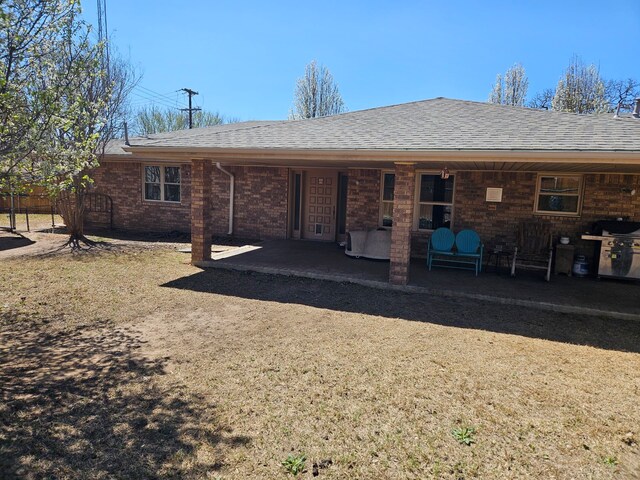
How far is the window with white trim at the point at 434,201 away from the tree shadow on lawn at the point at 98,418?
755cm

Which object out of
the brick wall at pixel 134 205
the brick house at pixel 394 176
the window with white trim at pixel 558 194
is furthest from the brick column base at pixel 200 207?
the window with white trim at pixel 558 194

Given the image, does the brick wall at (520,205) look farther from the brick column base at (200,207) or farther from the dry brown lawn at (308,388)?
the brick column base at (200,207)

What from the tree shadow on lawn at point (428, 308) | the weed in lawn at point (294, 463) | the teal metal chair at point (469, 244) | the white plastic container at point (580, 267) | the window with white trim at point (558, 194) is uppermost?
the window with white trim at point (558, 194)

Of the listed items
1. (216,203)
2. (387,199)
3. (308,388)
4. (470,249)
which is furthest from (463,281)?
(216,203)

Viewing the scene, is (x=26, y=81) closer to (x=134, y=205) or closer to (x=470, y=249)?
(x=470, y=249)

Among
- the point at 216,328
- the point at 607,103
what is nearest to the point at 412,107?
the point at 216,328

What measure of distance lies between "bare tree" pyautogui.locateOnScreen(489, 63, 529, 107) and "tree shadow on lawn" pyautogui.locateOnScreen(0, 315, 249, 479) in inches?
1107

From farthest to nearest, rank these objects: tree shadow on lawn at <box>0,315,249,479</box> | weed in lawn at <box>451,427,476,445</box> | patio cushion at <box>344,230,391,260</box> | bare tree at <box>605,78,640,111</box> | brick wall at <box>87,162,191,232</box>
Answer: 1. bare tree at <box>605,78,640,111</box>
2. brick wall at <box>87,162,191,232</box>
3. patio cushion at <box>344,230,391,260</box>
4. weed in lawn at <box>451,427,476,445</box>
5. tree shadow on lawn at <box>0,315,249,479</box>

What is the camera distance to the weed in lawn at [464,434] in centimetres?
284

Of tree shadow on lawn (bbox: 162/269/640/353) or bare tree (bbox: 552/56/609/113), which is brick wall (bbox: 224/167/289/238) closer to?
tree shadow on lawn (bbox: 162/269/640/353)

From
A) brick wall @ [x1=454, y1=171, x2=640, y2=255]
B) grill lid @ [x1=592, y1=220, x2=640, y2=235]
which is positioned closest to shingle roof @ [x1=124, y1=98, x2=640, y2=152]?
brick wall @ [x1=454, y1=171, x2=640, y2=255]

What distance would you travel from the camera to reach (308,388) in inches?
140

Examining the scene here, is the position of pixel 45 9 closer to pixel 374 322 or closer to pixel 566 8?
pixel 374 322

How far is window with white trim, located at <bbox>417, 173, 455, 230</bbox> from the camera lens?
976 centimetres
